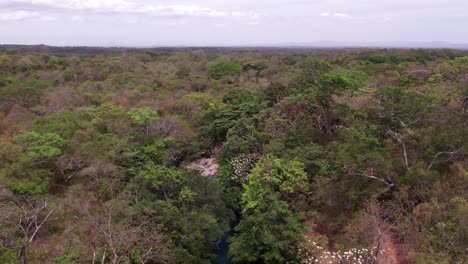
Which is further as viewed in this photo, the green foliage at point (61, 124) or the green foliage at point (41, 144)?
the green foliage at point (61, 124)

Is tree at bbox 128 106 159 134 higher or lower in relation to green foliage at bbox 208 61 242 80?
lower

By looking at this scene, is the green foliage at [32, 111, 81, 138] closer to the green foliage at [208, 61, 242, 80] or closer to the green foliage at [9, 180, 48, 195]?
the green foliage at [9, 180, 48, 195]

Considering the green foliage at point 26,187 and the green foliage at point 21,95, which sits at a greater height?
the green foliage at point 21,95

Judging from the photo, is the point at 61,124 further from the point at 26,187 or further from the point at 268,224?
the point at 268,224

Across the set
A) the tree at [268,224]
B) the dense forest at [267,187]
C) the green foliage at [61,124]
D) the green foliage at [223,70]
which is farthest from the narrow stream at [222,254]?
the green foliage at [223,70]

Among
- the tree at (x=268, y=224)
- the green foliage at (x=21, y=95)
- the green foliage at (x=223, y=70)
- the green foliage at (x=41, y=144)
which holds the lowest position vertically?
the tree at (x=268, y=224)

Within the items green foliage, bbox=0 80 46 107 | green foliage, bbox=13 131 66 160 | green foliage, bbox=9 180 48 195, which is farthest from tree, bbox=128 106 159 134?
green foliage, bbox=0 80 46 107

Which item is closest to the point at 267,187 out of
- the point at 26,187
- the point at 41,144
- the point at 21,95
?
the point at 26,187

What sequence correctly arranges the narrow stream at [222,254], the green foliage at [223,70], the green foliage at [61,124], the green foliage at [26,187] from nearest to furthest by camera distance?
the green foliage at [26,187] < the narrow stream at [222,254] < the green foliage at [61,124] < the green foliage at [223,70]

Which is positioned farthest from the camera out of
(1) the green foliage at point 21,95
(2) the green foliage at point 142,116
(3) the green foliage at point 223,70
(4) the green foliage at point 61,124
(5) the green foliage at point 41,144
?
(3) the green foliage at point 223,70

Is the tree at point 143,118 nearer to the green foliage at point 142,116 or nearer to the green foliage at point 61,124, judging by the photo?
the green foliage at point 142,116

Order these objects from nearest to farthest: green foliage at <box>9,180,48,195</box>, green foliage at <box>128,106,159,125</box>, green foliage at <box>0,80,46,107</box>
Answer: green foliage at <box>9,180,48,195</box> → green foliage at <box>128,106,159,125</box> → green foliage at <box>0,80,46,107</box>

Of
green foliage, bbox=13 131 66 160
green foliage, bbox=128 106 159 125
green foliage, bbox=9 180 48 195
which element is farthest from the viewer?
green foliage, bbox=128 106 159 125
